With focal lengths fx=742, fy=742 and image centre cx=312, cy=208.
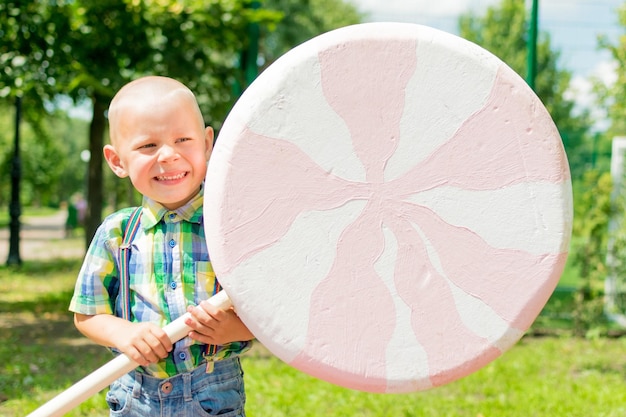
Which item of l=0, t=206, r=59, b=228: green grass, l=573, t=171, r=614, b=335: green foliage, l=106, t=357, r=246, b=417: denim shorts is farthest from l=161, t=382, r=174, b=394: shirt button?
l=0, t=206, r=59, b=228: green grass

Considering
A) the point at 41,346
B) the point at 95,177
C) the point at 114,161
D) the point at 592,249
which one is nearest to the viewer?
the point at 114,161

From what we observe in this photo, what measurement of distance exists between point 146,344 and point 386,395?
2.66 m

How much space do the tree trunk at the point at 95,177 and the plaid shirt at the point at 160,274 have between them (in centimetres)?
→ 511

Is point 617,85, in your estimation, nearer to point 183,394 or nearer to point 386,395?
point 386,395

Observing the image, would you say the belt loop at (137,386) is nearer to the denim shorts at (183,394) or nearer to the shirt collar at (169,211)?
the denim shorts at (183,394)

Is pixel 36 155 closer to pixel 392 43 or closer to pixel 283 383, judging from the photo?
pixel 283 383

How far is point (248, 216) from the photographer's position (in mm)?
1775

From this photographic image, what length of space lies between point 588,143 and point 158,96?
17.7 ft

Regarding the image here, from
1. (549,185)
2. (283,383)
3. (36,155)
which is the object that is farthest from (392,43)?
(36,155)

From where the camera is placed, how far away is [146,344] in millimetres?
1773

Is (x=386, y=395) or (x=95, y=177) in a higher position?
(x=95, y=177)

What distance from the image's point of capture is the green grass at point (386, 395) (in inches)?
156

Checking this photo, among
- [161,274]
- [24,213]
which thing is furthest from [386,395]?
[24,213]

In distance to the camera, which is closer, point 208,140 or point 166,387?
point 166,387
